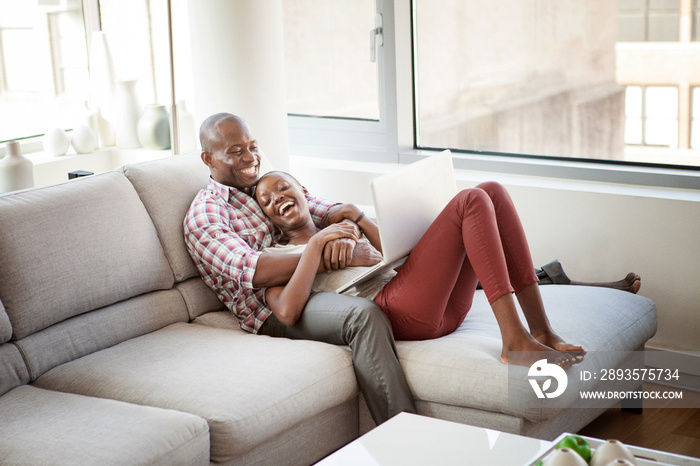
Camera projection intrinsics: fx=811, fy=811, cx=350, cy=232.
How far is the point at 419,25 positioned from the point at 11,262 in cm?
235

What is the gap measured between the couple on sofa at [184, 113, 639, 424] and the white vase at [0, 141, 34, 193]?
68 cm

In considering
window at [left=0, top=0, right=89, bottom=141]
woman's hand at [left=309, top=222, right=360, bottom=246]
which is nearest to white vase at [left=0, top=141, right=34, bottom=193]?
window at [left=0, top=0, right=89, bottom=141]

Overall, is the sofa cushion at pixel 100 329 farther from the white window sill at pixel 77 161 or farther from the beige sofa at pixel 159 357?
the white window sill at pixel 77 161

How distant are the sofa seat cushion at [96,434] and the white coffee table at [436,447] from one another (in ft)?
1.30

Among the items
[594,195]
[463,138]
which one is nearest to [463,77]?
[463,138]

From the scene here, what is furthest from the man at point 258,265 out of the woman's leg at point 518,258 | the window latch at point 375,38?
the window latch at point 375,38

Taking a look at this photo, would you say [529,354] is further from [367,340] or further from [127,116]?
[127,116]

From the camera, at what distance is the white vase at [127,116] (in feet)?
12.0

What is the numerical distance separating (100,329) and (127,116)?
1.44 meters

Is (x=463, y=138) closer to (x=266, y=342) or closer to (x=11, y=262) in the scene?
(x=266, y=342)

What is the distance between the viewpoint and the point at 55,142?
3.37 meters

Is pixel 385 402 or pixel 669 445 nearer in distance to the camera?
pixel 385 402

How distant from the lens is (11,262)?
2287 mm

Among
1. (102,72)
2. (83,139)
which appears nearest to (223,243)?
(83,139)
